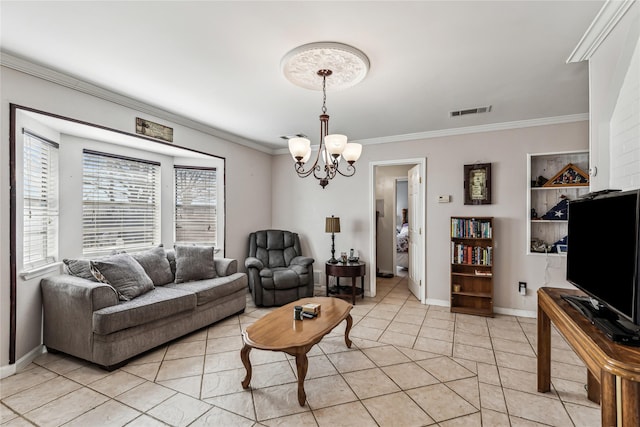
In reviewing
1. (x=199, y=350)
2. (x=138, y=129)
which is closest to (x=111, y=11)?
(x=138, y=129)

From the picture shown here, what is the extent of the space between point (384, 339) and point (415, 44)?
2.71 m

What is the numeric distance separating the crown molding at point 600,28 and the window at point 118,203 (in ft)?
15.2

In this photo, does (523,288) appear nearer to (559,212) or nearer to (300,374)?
(559,212)

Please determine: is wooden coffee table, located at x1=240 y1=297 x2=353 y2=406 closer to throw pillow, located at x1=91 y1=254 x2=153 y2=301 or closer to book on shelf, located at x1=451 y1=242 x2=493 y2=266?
throw pillow, located at x1=91 y1=254 x2=153 y2=301

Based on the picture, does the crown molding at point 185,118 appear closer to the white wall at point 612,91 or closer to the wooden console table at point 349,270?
the white wall at point 612,91

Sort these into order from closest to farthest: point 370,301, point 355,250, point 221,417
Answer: point 221,417 → point 370,301 → point 355,250

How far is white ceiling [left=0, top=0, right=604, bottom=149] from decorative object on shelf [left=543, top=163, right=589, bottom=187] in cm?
69

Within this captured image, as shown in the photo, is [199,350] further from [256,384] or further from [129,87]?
[129,87]

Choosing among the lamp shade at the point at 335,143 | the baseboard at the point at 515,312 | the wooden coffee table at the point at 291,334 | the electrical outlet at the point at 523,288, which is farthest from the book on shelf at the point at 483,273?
the lamp shade at the point at 335,143

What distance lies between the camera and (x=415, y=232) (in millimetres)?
4797

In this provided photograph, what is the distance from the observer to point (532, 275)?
3820mm

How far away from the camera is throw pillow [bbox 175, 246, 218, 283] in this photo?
363 centimetres

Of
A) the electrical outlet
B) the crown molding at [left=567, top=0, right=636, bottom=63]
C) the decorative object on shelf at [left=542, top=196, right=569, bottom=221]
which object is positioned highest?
the crown molding at [left=567, top=0, right=636, bottom=63]

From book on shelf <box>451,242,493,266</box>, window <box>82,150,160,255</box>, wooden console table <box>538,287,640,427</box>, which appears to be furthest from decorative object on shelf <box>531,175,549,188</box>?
window <box>82,150,160,255</box>
